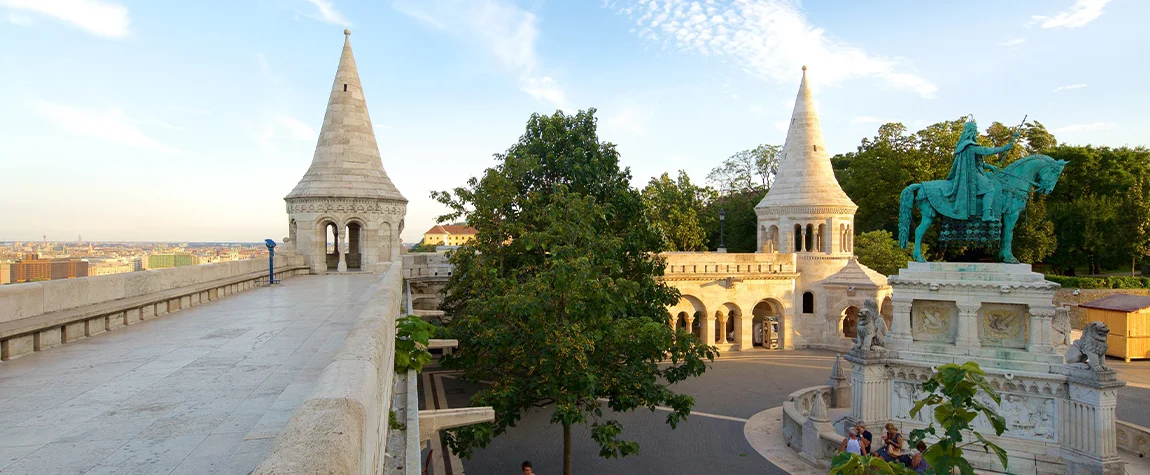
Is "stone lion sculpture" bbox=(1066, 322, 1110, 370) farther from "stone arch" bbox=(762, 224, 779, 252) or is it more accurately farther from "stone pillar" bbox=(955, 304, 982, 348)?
"stone arch" bbox=(762, 224, 779, 252)

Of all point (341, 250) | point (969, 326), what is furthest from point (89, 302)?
point (969, 326)

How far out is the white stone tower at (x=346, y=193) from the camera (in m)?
19.1

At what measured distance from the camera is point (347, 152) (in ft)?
65.2

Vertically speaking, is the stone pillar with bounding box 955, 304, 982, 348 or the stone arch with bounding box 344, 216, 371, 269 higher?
the stone arch with bounding box 344, 216, 371, 269

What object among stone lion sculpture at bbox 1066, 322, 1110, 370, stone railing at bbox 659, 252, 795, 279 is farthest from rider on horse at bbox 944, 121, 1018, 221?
Result: stone railing at bbox 659, 252, 795, 279

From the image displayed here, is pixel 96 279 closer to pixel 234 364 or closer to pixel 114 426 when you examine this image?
pixel 234 364

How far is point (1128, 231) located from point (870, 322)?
1291 inches

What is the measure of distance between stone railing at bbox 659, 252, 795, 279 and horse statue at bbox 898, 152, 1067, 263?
38.0 ft

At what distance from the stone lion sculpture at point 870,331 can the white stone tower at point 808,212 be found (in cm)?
1305

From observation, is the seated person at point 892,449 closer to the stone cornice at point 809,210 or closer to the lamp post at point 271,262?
the lamp post at point 271,262

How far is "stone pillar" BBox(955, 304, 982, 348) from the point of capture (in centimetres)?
1273

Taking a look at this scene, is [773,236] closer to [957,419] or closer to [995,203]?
[995,203]

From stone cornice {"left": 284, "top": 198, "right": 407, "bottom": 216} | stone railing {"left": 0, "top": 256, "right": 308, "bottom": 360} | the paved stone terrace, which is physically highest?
stone cornice {"left": 284, "top": 198, "right": 407, "bottom": 216}

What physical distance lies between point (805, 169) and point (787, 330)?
7224mm
